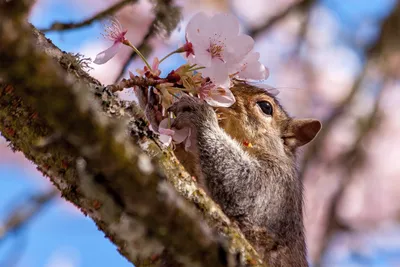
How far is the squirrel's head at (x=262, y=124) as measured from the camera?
146 inches

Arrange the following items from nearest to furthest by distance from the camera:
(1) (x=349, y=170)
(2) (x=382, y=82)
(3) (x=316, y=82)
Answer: (1) (x=349, y=170) → (2) (x=382, y=82) → (3) (x=316, y=82)

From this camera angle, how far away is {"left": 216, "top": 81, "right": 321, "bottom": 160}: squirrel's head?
372 centimetres

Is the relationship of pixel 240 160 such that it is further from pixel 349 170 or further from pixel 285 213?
pixel 349 170

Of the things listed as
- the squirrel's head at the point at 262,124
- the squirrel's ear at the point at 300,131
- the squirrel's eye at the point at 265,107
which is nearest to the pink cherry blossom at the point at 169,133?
the squirrel's head at the point at 262,124

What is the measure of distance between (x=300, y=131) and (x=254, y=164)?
689 millimetres

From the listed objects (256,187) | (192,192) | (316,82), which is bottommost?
(192,192)

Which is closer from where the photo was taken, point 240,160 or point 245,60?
point 245,60

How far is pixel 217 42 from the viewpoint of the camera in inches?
94.7

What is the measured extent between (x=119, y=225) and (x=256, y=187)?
215cm

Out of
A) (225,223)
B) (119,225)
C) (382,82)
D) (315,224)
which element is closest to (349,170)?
(382,82)

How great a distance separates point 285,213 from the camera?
148 inches

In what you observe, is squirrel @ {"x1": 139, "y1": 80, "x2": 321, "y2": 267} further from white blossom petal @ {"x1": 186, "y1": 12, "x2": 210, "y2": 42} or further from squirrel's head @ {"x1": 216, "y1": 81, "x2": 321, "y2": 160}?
white blossom petal @ {"x1": 186, "y1": 12, "x2": 210, "y2": 42}

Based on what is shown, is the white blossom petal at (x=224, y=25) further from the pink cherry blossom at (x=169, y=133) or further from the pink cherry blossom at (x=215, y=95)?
the pink cherry blossom at (x=169, y=133)

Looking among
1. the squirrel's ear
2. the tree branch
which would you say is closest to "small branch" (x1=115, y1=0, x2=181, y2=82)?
the squirrel's ear
